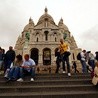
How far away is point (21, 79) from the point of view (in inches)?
381

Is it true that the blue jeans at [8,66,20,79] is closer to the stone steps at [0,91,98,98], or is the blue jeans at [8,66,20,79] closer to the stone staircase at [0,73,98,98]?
the stone staircase at [0,73,98,98]

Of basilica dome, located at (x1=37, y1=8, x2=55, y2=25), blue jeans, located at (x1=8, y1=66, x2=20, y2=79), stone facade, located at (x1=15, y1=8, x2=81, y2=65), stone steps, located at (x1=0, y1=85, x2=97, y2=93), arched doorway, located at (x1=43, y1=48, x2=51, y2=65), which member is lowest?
stone steps, located at (x1=0, y1=85, x2=97, y2=93)

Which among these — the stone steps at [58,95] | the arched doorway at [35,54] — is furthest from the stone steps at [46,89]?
the arched doorway at [35,54]

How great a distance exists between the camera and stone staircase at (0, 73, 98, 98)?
317 inches

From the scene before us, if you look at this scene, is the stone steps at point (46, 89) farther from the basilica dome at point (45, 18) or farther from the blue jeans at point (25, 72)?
the basilica dome at point (45, 18)

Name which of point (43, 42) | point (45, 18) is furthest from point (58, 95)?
point (45, 18)

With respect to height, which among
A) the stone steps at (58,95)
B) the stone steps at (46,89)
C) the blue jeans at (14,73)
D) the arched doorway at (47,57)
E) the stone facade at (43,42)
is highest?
the stone facade at (43,42)

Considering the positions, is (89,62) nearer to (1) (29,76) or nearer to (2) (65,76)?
(2) (65,76)

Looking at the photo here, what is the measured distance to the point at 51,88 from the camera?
8.77 m

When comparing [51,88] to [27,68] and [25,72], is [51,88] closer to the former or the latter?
[27,68]

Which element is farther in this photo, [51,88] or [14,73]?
[14,73]

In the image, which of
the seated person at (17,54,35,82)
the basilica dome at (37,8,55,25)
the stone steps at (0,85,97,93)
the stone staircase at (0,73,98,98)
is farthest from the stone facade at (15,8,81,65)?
the stone steps at (0,85,97,93)

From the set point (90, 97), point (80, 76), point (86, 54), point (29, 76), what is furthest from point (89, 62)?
point (90, 97)

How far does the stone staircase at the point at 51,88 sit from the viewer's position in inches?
317
